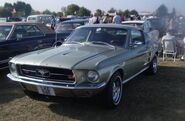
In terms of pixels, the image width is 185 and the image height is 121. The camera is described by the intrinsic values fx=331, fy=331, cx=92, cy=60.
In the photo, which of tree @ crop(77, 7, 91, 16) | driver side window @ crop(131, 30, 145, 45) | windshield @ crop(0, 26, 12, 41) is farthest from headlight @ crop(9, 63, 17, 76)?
tree @ crop(77, 7, 91, 16)

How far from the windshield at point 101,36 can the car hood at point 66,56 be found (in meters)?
0.29

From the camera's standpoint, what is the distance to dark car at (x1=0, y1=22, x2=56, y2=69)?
29.0 feet

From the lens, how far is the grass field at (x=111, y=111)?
5.78 m

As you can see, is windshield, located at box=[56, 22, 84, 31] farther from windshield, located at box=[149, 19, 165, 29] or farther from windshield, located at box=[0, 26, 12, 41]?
windshield, located at box=[149, 19, 165, 29]

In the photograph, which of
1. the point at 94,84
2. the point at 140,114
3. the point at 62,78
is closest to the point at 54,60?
the point at 62,78

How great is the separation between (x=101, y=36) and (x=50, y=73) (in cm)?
190

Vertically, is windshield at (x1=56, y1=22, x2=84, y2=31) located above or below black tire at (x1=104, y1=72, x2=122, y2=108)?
above

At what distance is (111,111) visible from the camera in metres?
6.04

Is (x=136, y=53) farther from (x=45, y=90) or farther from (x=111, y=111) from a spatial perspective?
(x=45, y=90)

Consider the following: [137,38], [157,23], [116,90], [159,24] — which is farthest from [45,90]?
[159,24]

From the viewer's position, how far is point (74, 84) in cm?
552

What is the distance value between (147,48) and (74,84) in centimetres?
344

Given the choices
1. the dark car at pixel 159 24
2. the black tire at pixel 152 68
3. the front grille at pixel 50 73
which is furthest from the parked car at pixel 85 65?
the dark car at pixel 159 24

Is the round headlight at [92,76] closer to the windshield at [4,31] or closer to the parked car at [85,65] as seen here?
the parked car at [85,65]
